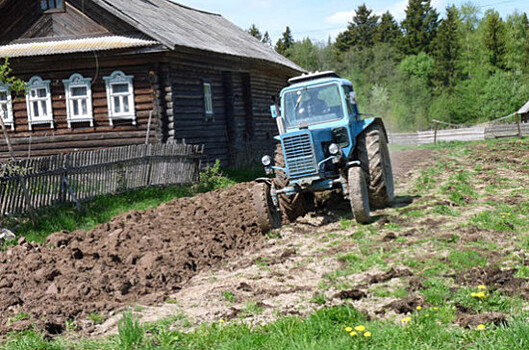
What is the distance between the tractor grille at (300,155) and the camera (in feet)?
28.5

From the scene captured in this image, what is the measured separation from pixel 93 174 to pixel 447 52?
55120mm

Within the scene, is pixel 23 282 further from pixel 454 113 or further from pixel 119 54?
pixel 454 113

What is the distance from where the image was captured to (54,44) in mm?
16969

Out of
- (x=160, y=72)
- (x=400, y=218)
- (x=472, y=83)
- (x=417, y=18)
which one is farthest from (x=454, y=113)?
(x=400, y=218)

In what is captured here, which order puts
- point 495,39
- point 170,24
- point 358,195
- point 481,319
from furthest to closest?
point 495,39 → point 170,24 → point 358,195 → point 481,319

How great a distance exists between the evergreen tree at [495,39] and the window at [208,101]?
44.9 metres

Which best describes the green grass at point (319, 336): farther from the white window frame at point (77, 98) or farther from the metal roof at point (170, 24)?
the white window frame at point (77, 98)

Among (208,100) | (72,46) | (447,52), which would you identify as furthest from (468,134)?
(447,52)

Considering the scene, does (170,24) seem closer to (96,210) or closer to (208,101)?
(208,101)

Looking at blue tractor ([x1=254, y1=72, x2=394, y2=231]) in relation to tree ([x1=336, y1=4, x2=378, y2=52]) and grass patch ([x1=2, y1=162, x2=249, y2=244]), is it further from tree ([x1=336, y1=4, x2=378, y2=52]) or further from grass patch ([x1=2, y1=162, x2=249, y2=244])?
tree ([x1=336, y1=4, x2=378, y2=52])

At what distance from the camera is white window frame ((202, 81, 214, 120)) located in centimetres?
1848

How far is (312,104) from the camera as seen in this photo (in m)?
9.53

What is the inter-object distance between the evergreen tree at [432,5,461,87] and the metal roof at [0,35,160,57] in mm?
50259

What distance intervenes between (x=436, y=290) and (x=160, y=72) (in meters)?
12.6
